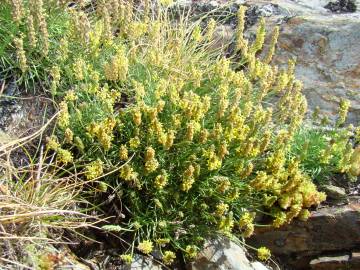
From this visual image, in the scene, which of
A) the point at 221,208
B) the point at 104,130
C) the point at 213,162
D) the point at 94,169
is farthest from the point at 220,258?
the point at 104,130

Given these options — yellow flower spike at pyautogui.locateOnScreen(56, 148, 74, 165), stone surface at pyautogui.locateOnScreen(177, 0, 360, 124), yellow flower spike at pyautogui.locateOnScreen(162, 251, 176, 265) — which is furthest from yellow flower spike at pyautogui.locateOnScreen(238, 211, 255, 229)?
stone surface at pyautogui.locateOnScreen(177, 0, 360, 124)

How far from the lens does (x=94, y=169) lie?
3287 millimetres

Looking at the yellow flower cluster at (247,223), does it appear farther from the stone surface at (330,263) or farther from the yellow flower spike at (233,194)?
the stone surface at (330,263)

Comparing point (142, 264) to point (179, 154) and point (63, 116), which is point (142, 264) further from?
point (63, 116)

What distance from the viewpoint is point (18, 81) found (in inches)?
151

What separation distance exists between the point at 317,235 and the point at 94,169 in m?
1.49

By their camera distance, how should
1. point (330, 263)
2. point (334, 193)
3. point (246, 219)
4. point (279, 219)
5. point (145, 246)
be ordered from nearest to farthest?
point (145, 246) → point (246, 219) → point (279, 219) → point (330, 263) → point (334, 193)

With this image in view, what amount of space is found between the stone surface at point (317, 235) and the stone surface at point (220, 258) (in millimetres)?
292

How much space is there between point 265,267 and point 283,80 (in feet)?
4.10

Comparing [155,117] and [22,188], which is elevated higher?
[155,117]

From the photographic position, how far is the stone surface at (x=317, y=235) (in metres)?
3.63

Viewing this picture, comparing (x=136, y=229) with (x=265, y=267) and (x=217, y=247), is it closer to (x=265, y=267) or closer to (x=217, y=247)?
(x=217, y=247)

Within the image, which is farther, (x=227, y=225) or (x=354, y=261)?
(x=354, y=261)

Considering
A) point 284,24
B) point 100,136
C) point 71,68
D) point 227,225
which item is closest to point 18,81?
point 71,68
